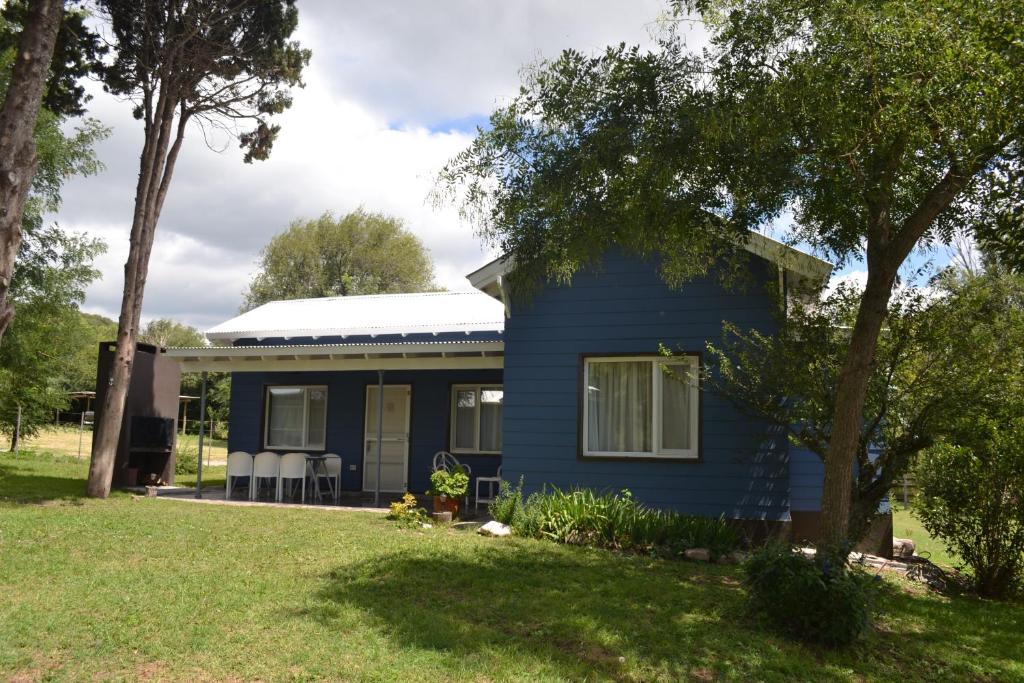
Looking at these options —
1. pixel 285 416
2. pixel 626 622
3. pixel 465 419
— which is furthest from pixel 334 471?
pixel 626 622

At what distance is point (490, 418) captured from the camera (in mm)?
14102

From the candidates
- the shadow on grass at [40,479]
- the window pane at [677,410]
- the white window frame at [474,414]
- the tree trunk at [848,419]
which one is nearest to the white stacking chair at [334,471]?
the white window frame at [474,414]

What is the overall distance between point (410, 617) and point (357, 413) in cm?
902

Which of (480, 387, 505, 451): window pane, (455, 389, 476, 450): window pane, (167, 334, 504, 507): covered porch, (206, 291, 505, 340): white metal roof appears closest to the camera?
(167, 334, 504, 507): covered porch

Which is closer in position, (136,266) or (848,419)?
(848,419)

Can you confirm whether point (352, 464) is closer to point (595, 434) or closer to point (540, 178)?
point (595, 434)

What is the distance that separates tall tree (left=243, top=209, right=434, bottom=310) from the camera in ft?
135

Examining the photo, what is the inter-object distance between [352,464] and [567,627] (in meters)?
9.40

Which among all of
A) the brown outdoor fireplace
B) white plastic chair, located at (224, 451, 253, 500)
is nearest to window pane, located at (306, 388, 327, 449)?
white plastic chair, located at (224, 451, 253, 500)

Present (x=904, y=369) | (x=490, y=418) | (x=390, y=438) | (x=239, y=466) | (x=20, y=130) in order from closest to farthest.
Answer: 1. (x=20, y=130)
2. (x=904, y=369)
3. (x=239, y=466)
4. (x=490, y=418)
5. (x=390, y=438)

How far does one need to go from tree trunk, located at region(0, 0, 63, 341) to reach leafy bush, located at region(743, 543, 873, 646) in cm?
596

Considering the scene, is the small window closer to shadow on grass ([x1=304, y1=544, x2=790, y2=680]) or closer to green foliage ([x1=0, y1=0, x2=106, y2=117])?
shadow on grass ([x1=304, y1=544, x2=790, y2=680])

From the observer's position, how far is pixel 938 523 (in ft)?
27.3

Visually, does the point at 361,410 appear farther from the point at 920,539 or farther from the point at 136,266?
the point at 920,539
